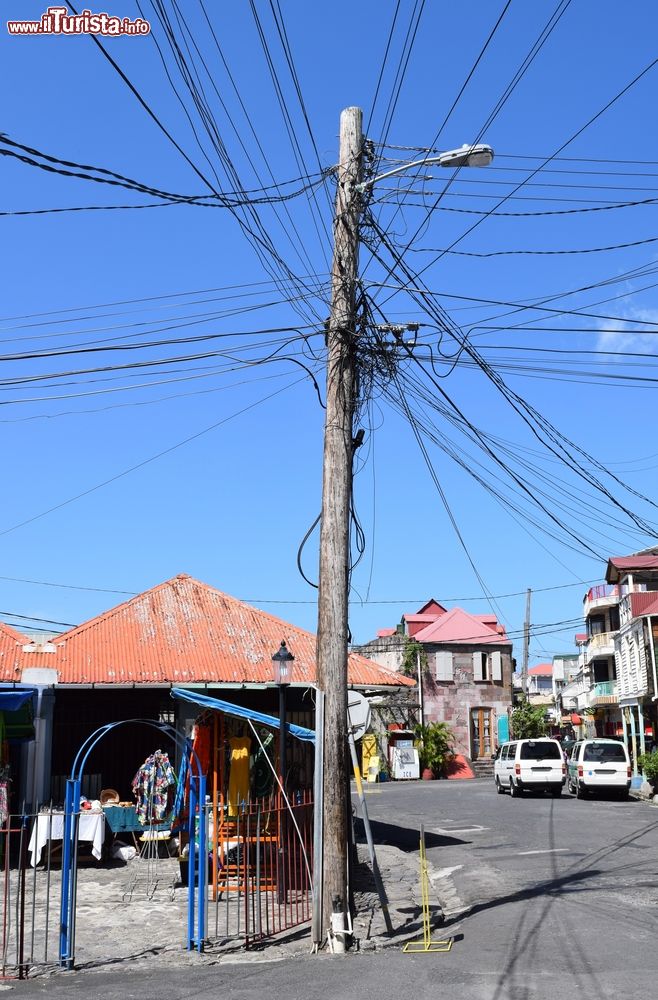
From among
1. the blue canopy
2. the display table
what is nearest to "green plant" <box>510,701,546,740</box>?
the display table

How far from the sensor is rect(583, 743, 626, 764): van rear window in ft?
96.2

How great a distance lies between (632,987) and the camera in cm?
768

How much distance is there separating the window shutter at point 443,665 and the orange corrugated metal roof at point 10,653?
32674 millimetres

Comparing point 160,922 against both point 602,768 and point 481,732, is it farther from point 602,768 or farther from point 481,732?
point 481,732

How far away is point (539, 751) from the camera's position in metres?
30.6

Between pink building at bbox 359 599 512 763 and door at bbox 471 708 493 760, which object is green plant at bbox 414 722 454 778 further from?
door at bbox 471 708 493 760

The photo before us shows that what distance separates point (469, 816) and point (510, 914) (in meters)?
13.1

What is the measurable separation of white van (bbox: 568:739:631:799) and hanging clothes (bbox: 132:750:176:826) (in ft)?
56.1

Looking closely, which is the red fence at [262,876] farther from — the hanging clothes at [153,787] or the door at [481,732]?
the door at [481,732]

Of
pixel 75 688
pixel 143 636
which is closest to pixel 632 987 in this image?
pixel 75 688

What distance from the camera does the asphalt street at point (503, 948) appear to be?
7926mm

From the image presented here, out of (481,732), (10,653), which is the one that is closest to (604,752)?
(10,653)

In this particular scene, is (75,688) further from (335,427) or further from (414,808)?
(414,808)

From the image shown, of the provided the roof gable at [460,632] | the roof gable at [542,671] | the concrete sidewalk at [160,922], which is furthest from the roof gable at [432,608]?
the roof gable at [542,671]
